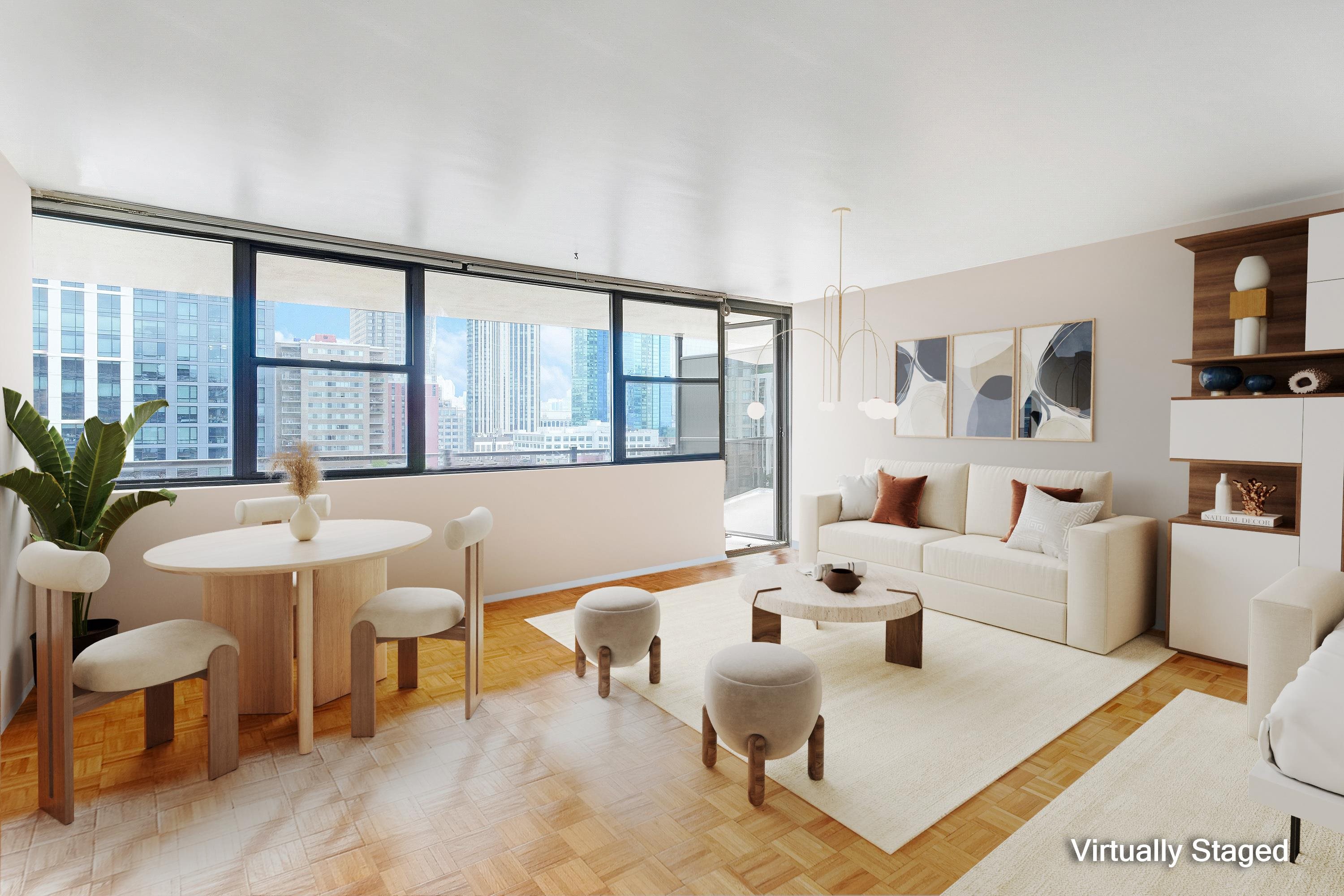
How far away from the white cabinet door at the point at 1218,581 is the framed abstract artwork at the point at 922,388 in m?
1.97

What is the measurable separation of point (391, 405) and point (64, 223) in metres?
1.89

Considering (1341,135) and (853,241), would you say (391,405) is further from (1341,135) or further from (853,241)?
(1341,135)

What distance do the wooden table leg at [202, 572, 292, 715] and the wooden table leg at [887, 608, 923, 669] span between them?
2920mm

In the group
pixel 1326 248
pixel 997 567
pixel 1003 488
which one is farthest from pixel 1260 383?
pixel 997 567

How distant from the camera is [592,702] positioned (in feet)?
Result: 10.1

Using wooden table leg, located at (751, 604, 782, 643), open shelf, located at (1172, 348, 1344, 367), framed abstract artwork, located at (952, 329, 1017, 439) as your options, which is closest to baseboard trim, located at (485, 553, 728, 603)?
wooden table leg, located at (751, 604, 782, 643)

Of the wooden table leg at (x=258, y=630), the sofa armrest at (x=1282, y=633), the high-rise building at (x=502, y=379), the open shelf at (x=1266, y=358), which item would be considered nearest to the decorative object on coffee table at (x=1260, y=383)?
the open shelf at (x=1266, y=358)

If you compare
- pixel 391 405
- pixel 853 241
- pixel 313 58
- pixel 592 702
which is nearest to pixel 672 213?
pixel 853 241

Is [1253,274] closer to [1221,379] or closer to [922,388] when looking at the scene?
[1221,379]

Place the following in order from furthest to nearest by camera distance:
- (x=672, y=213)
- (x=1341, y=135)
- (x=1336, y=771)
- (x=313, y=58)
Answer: (x=672, y=213)
(x=1341, y=135)
(x=313, y=58)
(x=1336, y=771)

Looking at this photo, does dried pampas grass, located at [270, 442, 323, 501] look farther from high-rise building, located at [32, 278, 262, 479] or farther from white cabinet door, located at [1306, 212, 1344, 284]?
white cabinet door, located at [1306, 212, 1344, 284]

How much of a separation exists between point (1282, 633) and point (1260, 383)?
168 centimetres

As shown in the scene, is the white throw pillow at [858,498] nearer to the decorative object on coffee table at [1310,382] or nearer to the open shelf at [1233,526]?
the open shelf at [1233,526]

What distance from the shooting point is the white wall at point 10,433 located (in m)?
2.82
